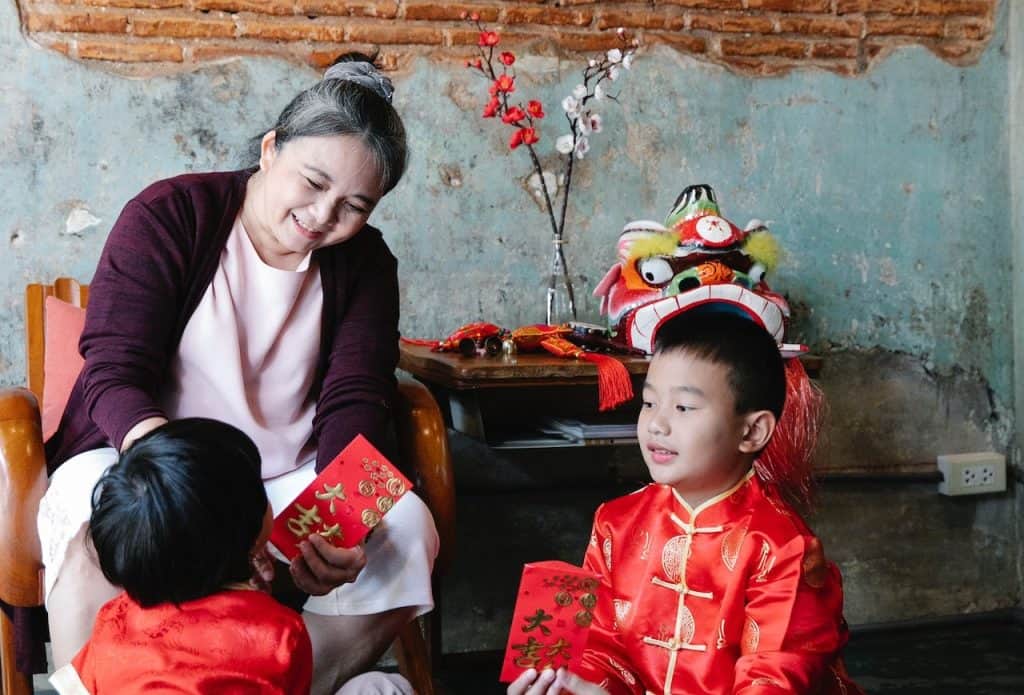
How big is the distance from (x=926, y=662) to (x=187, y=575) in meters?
2.16


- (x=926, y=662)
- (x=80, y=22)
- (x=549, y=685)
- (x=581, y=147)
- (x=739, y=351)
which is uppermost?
(x=80, y=22)

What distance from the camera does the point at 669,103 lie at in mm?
3006

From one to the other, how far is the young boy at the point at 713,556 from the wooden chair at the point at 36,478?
0.41 m

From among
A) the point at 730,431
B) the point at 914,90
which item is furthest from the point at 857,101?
the point at 730,431

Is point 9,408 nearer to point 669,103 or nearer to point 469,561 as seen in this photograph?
point 469,561

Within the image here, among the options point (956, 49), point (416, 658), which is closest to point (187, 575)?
point (416, 658)

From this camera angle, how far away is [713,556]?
1.67 metres

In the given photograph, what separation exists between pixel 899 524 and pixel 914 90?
1248 mm

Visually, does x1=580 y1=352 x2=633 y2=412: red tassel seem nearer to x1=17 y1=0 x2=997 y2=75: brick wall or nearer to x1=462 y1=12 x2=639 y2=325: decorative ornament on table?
x1=462 y1=12 x2=639 y2=325: decorative ornament on table

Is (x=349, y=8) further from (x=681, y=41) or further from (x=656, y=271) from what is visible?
(x=656, y=271)

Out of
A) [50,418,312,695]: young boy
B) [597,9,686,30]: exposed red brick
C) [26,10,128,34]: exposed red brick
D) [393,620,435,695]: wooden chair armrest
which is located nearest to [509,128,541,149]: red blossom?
[597,9,686,30]: exposed red brick

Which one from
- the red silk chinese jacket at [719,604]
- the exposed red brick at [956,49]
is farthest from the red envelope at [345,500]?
the exposed red brick at [956,49]

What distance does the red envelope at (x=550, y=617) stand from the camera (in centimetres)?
153

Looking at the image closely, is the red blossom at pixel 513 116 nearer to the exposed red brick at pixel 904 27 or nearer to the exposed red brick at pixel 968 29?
the exposed red brick at pixel 904 27
